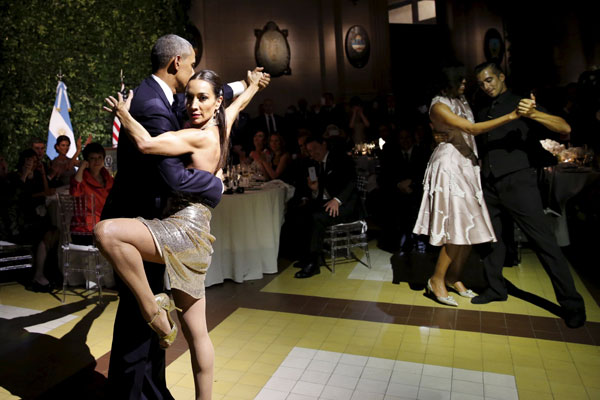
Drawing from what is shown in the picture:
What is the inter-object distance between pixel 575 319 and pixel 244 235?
9.47ft

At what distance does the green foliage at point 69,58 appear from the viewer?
25.9ft

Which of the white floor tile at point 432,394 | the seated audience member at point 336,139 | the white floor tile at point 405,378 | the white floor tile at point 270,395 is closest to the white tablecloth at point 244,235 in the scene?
the seated audience member at point 336,139

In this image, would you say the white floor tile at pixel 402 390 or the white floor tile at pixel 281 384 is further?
the white floor tile at pixel 281 384

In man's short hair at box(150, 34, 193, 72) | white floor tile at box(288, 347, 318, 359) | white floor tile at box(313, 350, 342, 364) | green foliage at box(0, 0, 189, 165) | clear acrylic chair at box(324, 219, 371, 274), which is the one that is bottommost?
white floor tile at box(313, 350, 342, 364)

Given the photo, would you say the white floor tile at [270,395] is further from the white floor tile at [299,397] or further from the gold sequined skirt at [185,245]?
the gold sequined skirt at [185,245]

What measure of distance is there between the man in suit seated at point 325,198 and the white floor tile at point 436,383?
88.2 inches

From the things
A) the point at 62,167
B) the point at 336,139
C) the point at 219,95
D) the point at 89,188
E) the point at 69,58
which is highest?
the point at 69,58

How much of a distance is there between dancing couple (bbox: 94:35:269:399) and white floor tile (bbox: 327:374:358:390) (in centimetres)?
92

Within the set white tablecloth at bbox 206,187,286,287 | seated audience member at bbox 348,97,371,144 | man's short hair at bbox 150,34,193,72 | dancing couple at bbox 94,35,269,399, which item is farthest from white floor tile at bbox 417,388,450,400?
seated audience member at bbox 348,97,371,144

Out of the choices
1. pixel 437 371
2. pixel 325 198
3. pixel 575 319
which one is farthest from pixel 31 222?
pixel 575 319

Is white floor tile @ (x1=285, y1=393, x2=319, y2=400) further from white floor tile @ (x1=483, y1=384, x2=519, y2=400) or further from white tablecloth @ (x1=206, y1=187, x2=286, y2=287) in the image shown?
white tablecloth @ (x1=206, y1=187, x2=286, y2=287)

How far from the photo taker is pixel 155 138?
192cm

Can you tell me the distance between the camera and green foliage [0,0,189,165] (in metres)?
7.89

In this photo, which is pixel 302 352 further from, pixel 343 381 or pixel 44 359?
pixel 44 359
